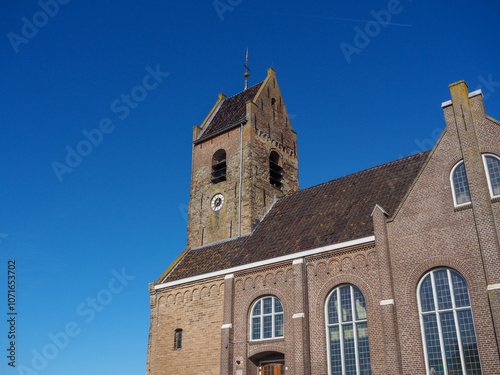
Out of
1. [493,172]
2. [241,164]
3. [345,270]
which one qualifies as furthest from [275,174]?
[493,172]

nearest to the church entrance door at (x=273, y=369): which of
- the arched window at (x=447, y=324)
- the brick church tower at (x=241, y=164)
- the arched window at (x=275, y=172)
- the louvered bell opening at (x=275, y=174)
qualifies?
the arched window at (x=447, y=324)

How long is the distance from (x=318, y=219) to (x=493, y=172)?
920cm

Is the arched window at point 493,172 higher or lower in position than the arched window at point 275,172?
lower

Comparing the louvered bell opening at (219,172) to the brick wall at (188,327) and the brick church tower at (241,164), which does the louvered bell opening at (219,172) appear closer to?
the brick church tower at (241,164)

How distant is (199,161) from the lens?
35219mm

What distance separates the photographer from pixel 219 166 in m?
34.4

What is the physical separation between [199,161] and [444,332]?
2143 centimetres

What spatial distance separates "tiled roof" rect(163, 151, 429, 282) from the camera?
2350 cm

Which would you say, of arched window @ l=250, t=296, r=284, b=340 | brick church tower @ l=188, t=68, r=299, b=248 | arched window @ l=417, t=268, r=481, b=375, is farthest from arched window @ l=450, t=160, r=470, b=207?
brick church tower @ l=188, t=68, r=299, b=248

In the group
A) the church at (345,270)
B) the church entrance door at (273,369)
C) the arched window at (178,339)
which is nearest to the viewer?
the church at (345,270)

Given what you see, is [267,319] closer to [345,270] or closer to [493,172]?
[345,270]

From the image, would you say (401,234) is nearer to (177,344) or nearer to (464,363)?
(464,363)

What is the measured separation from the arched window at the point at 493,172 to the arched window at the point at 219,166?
18017 millimetres

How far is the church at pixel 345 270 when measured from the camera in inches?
720
